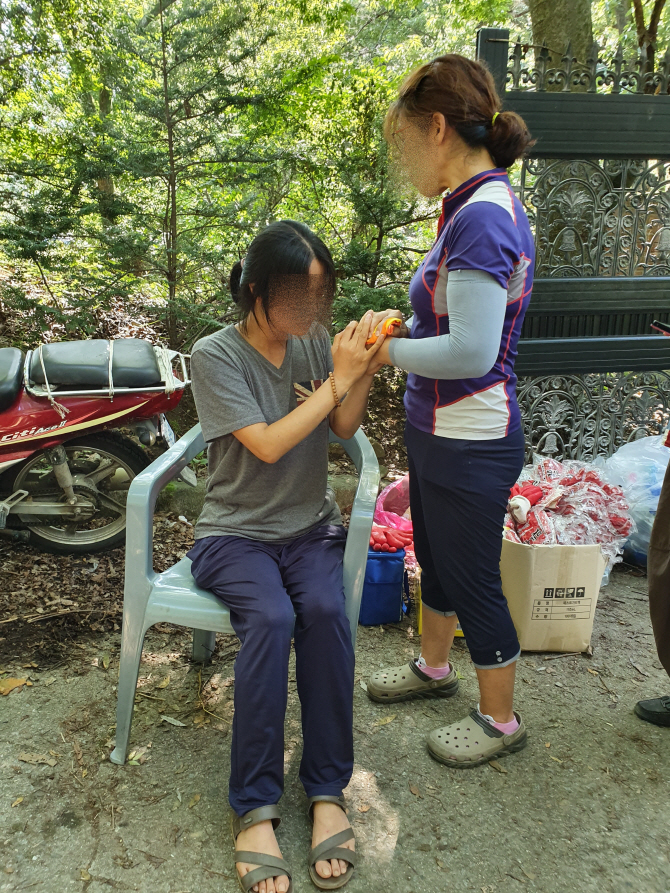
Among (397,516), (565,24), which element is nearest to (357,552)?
(397,516)

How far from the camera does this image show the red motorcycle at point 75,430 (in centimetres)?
300

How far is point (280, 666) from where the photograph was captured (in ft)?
5.60

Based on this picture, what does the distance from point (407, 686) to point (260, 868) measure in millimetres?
883

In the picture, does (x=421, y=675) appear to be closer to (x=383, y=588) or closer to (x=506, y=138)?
(x=383, y=588)

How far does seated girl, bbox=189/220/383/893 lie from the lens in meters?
1.68

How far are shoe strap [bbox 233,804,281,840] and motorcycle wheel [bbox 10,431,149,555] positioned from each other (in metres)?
1.85

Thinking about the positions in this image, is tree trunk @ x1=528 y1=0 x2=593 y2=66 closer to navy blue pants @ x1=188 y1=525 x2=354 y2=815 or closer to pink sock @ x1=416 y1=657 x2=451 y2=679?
pink sock @ x1=416 y1=657 x2=451 y2=679

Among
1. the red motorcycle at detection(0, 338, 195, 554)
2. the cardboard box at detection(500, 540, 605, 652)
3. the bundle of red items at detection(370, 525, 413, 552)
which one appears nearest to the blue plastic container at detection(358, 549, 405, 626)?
the bundle of red items at detection(370, 525, 413, 552)

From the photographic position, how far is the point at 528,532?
8.48 feet

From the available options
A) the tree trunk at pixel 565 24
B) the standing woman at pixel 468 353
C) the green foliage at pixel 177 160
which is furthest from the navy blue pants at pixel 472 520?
the tree trunk at pixel 565 24

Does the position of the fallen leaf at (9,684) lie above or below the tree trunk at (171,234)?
below

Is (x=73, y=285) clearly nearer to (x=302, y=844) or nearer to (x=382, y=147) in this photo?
(x=382, y=147)

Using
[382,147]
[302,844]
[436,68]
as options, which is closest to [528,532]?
[302,844]

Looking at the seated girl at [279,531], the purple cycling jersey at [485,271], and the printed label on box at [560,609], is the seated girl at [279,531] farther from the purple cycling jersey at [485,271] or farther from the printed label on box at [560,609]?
the printed label on box at [560,609]
